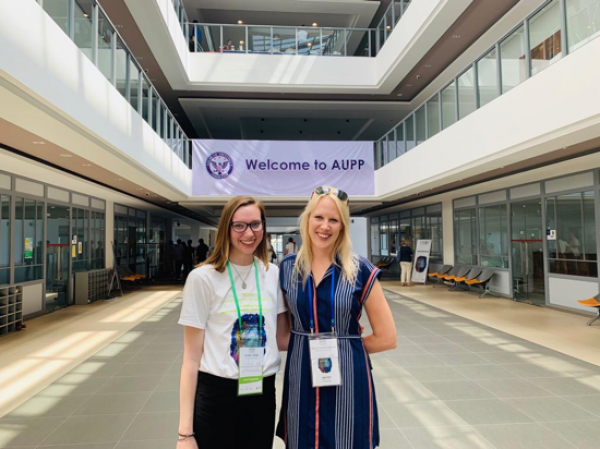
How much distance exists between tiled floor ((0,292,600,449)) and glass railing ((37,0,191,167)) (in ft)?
13.2

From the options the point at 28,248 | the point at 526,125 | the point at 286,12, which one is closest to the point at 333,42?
the point at 286,12

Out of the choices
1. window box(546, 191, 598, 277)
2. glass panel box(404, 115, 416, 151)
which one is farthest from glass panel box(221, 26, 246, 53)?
window box(546, 191, 598, 277)

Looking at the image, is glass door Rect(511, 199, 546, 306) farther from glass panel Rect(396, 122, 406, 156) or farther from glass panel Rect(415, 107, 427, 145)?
glass panel Rect(396, 122, 406, 156)

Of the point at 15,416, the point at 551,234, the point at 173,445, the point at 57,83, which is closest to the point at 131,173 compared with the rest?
the point at 57,83

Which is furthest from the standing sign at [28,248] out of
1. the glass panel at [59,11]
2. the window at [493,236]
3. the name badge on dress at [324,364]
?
the window at [493,236]

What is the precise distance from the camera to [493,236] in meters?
11.1

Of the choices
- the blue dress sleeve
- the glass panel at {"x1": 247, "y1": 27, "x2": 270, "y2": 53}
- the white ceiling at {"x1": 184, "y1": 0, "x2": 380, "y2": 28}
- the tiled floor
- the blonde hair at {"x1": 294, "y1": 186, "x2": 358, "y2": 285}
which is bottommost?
the tiled floor

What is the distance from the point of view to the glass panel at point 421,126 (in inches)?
398

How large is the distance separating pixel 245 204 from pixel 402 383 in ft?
11.5

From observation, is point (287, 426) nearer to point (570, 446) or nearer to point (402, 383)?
point (570, 446)

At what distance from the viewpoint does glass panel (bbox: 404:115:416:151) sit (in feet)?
35.6

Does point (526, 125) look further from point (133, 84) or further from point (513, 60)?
point (133, 84)

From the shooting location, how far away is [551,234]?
29.0 feet

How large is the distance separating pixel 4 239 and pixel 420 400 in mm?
7874
